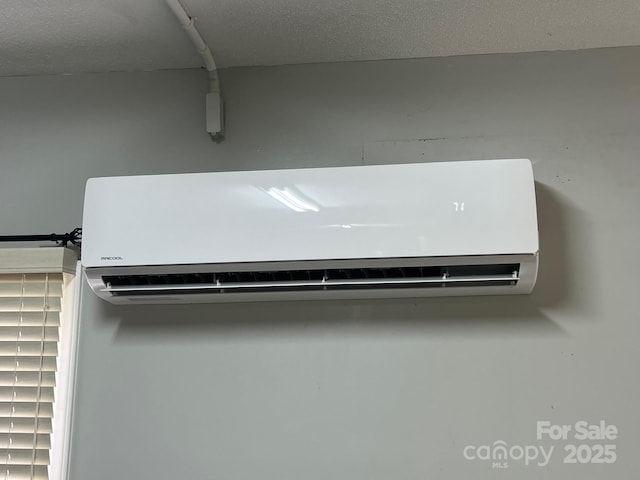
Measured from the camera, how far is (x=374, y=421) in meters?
1.42

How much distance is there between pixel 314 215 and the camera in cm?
133

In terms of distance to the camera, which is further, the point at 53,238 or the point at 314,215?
the point at 53,238

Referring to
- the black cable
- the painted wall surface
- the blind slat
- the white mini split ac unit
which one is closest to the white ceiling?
the painted wall surface

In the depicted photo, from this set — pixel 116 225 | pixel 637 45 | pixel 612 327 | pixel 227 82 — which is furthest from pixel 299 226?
pixel 637 45

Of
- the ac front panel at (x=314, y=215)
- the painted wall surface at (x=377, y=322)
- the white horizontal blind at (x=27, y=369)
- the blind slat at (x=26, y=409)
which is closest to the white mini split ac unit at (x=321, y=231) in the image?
the ac front panel at (x=314, y=215)

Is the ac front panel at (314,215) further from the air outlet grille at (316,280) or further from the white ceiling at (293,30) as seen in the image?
the white ceiling at (293,30)

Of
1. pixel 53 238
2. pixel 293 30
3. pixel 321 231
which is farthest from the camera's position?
pixel 53 238

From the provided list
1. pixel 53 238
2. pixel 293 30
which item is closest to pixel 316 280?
pixel 293 30

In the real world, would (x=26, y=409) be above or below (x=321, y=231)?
below

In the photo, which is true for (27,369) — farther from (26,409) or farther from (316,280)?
(316,280)

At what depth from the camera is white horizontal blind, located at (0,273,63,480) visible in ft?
4.84

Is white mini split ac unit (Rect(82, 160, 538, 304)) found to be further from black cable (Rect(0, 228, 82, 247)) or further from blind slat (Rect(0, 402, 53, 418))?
blind slat (Rect(0, 402, 53, 418))

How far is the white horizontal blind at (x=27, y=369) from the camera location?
1.48 meters

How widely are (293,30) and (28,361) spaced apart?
1.12 metres
